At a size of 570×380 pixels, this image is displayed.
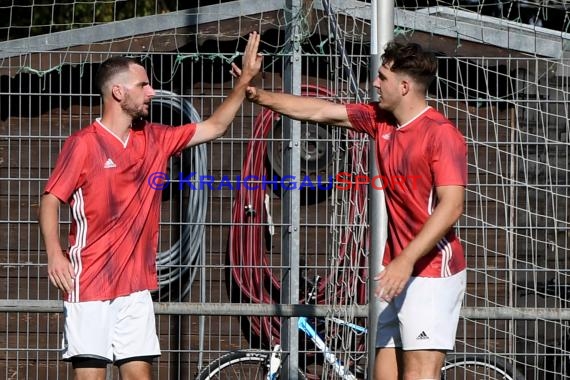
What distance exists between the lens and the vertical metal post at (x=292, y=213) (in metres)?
7.90

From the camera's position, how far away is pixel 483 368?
8266mm

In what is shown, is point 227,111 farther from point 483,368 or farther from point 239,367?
point 483,368

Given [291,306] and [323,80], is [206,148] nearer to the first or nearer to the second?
[323,80]

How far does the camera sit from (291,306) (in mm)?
7629

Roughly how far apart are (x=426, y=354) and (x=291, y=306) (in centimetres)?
200

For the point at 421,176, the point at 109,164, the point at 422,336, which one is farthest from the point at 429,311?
the point at 109,164

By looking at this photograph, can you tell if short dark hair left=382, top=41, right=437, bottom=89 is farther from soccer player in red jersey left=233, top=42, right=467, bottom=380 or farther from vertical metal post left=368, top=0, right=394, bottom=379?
vertical metal post left=368, top=0, right=394, bottom=379

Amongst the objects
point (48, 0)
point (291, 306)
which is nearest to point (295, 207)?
point (291, 306)

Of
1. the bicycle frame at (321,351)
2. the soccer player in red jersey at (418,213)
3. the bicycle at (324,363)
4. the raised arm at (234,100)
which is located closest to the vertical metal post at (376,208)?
the soccer player in red jersey at (418,213)

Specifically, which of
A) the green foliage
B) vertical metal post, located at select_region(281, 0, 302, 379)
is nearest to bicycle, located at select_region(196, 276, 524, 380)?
vertical metal post, located at select_region(281, 0, 302, 379)

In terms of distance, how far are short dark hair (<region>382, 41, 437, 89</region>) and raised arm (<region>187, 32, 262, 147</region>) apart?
0.76m

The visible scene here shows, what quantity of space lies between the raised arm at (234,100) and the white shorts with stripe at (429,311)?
4.79 ft

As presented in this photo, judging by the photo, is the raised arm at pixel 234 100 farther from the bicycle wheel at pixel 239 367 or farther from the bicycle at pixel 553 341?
the bicycle at pixel 553 341

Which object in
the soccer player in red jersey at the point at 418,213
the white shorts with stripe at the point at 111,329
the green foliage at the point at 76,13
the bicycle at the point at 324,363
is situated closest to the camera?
the soccer player in red jersey at the point at 418,213
